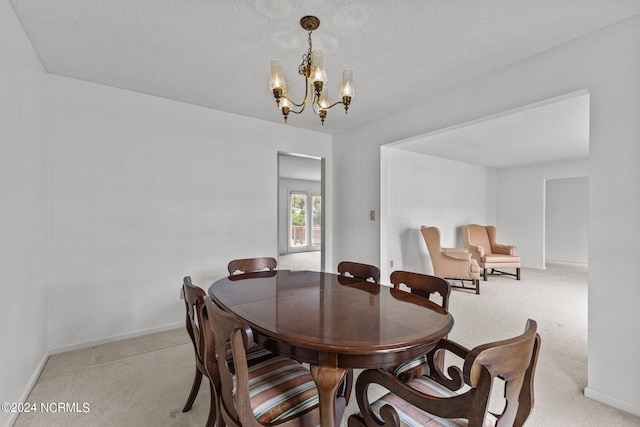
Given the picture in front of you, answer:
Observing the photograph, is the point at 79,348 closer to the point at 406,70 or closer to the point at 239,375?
the point at 239,375

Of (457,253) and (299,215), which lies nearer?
(457,253)

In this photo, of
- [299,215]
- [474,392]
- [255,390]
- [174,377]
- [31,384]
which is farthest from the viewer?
[299,215]

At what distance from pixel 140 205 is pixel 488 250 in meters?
6.10

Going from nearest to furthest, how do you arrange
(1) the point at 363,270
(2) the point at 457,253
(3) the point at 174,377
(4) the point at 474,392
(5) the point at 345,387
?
(4) the point at 474,392
(5) the point at 345,387
(3) the point at 174,377
(1) the point at 363,270
(2) the point at 457,253

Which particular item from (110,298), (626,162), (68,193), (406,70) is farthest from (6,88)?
(626,162)

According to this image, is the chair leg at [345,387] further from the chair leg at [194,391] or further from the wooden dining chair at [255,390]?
the chair leg at [194,391]

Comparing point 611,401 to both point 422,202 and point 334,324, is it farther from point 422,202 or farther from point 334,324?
point 422,202

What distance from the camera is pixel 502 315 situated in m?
3.60

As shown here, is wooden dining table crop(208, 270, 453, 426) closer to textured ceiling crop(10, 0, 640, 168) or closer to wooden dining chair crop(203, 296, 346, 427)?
wooden dining chair crop(203, 296, 346, 427)

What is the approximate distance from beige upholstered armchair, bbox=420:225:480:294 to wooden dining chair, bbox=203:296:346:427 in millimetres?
3985

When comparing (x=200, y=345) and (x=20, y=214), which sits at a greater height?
(x=20, y=214)

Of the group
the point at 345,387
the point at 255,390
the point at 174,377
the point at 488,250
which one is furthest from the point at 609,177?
the point at 488,250

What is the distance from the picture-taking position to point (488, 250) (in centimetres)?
606

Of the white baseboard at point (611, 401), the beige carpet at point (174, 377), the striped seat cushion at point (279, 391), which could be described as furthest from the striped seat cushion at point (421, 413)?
the white baseboard at point (611, 401)
